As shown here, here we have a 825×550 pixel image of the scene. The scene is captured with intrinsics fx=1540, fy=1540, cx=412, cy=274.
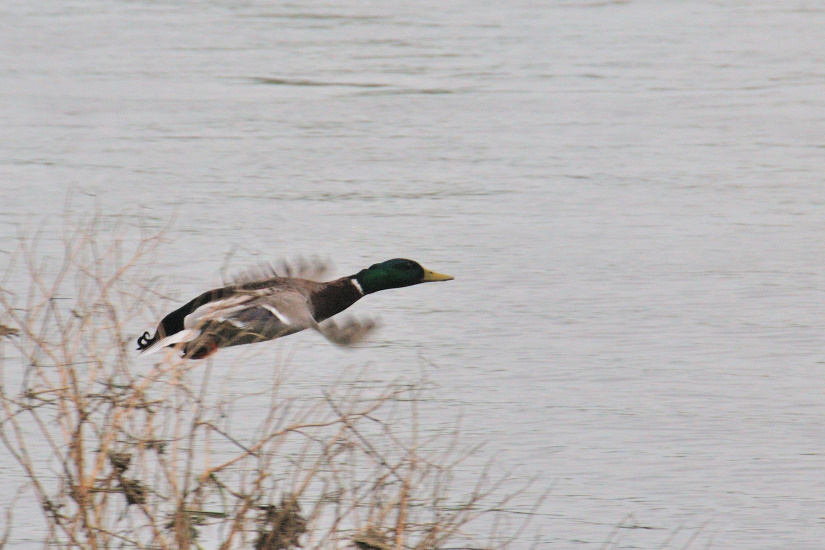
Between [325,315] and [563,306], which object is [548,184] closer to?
[563,306]

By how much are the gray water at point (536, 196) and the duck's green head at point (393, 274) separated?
234 millimetres

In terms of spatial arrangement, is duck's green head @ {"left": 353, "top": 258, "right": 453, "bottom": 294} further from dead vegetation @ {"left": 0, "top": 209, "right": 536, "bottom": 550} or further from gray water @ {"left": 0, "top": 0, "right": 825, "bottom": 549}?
dead vegetation @ {"left": 0, "top": 209, "right": 536, "bottom": 550}

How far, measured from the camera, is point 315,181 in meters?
9.16

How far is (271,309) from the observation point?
5.43m

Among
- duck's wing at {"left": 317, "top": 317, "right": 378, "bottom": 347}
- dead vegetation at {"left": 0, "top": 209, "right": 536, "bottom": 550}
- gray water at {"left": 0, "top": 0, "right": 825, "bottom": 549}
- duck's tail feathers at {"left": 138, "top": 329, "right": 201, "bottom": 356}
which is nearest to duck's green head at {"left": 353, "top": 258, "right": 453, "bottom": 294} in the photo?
gray water at {"left": 0, "top": 0, "right": 825, "bottom": 549}

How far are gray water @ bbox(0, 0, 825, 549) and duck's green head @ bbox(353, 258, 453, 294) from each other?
234mm

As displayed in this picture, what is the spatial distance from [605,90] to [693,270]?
4629mm

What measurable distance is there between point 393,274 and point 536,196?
94.0 inches

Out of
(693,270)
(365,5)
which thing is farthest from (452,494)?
(365,5)

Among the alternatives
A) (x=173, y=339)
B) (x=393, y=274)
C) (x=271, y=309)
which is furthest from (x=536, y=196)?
(x=173, y=339)

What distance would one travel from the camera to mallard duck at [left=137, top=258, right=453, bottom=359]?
4.85 metres

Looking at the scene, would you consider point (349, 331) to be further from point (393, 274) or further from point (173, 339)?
point (173, 339)

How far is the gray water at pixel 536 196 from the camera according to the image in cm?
517

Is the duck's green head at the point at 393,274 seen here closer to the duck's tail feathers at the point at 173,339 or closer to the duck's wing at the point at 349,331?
the duck's wing at the point at 349,331
